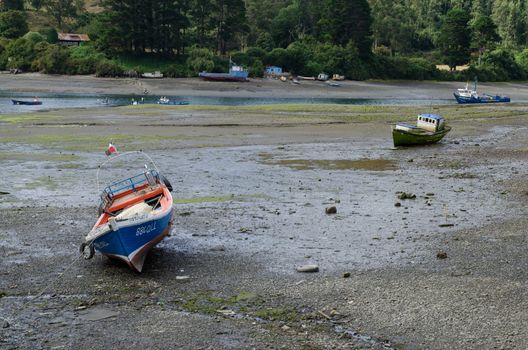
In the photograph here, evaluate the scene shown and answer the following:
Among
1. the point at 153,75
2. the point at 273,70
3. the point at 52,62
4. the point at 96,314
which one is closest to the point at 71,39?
the point at 52,62

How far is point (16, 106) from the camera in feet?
209

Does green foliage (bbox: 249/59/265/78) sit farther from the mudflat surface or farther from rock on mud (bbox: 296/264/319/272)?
rock on mud (bbox: 296/264/319/272)

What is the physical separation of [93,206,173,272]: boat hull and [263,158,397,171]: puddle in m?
14.7

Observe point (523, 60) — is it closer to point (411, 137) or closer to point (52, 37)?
point (52, 37)

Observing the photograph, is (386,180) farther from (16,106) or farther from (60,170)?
(16,106)

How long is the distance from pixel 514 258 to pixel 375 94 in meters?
83.6

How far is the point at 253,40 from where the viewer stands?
128m

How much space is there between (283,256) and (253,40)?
11614 centimetres

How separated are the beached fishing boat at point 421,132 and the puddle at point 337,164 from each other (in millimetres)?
4820

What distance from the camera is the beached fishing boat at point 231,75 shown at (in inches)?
3898

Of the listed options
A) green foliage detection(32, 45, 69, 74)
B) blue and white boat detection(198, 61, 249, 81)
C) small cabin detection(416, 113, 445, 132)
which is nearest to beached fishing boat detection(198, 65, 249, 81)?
blue and white boat detection(198, 61, 249, 81)

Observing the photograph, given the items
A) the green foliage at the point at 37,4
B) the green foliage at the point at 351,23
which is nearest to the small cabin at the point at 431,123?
the green foliage at the point at 351,23

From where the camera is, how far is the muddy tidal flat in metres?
11.6

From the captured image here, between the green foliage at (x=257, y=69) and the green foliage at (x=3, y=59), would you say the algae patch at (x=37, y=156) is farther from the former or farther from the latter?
the green foliage at (x=3, y=59)
